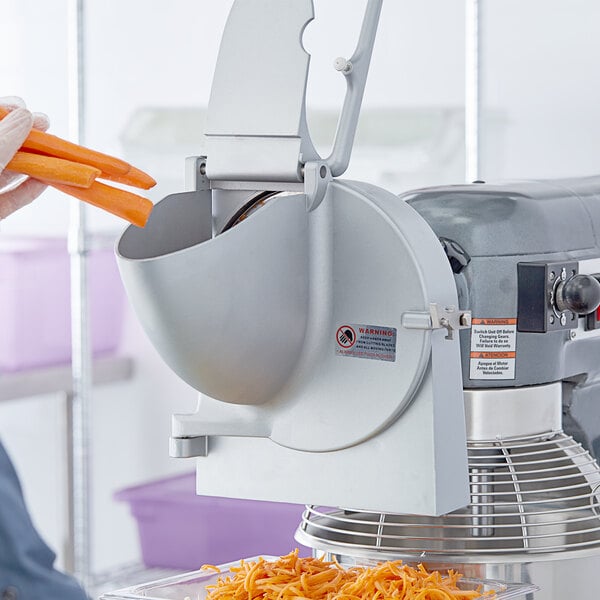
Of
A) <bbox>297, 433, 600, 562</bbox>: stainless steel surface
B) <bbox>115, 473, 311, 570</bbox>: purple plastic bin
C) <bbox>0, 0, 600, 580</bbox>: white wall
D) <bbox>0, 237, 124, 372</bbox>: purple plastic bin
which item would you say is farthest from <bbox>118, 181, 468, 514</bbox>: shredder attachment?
<bbox>0, 237, 124, 372</bbox>: purple plastic bin

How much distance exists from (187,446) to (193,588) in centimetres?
13

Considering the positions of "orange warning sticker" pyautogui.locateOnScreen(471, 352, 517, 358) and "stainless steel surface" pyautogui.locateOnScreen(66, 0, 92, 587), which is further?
"stainless steel surface" pyautogui.locateOnScreen(66, 0, 92, 587)

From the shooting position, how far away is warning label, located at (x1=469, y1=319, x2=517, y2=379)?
3.85 ft

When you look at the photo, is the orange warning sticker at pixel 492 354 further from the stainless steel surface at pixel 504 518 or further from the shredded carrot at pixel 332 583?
the shredded carrot at pixel 332 583

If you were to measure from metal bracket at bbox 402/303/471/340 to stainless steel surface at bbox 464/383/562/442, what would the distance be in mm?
158

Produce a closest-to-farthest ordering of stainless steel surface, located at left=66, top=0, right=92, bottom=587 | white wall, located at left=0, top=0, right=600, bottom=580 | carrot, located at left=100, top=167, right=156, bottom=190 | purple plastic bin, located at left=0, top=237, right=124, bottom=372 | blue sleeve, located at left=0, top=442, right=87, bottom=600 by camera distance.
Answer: blue sleeve, located at left=0, top=442, right=87, bottom=600
carrot, located at left=100, top=167, right=156, bottom=190
white wall, located at left=0, top=0, right=600, bottom=580
stainless steel surface, located at left=66, top=0, right=92, bottom=587
purple plastic bin, located at left=0, top=237, right=124, bottom=372

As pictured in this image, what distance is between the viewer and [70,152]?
3.55 ft

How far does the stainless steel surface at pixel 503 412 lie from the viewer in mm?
1175

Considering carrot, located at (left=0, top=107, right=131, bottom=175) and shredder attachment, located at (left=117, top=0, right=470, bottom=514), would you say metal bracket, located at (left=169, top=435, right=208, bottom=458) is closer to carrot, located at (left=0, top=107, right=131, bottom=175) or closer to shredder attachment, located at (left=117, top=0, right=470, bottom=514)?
shredder attachment, located at (left=117, top=0, right=470, bottom=514)

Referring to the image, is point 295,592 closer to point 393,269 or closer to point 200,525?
point 393,269

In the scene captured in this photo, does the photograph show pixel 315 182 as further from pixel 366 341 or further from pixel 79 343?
pixel 79 343

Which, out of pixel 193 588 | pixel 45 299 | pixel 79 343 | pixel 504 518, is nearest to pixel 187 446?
pixel 193 588

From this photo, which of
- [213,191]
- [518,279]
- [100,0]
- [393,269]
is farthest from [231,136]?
[100,0]

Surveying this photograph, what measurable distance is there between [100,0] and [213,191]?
69.1 inches
